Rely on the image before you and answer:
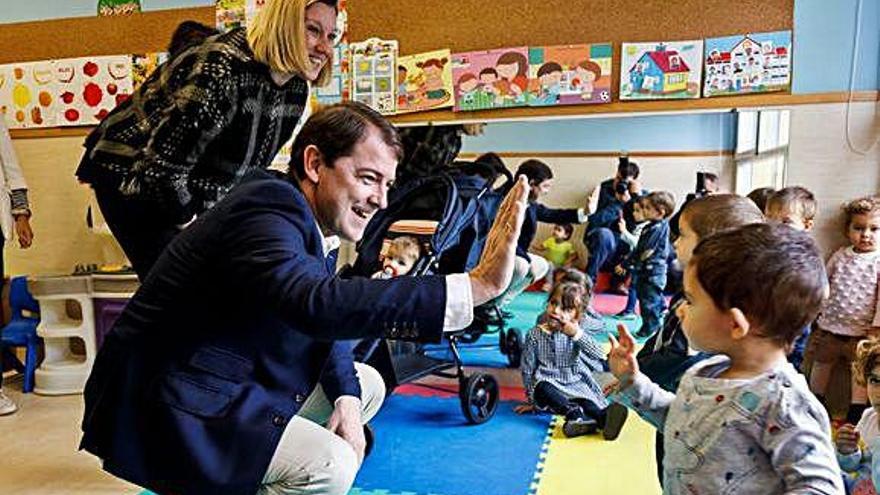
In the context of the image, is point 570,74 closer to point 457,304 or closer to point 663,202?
point 663,202

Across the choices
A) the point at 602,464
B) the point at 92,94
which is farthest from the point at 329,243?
the point at 92,94

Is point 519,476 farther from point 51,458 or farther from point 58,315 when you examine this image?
point 58,315

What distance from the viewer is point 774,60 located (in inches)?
99.3

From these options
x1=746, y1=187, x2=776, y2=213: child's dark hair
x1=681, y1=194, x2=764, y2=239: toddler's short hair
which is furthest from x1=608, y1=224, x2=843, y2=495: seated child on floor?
x1=746, y1=187, x2=776, y2=213: child's dark hair

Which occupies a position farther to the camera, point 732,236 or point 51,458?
point 51,458

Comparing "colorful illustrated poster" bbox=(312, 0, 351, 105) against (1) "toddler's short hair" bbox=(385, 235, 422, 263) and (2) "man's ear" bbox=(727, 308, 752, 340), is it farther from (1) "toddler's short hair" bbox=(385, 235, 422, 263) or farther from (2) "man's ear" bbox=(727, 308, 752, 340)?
(2) "man's ear" bbox=(727, 308, 752, 340)

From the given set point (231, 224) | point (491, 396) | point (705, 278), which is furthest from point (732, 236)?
point (491, 396)

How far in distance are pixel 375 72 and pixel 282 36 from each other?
1.29m

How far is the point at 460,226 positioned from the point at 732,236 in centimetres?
148

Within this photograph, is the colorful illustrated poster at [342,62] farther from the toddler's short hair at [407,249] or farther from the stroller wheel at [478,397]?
the stroller wheel at [478,397]

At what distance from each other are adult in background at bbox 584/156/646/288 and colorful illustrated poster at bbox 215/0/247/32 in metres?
1.67

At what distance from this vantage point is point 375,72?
3.03m

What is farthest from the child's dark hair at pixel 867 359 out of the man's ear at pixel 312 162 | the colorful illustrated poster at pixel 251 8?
the colorful illustrated poster at pixel 251 8

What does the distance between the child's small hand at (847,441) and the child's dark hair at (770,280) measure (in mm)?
901
